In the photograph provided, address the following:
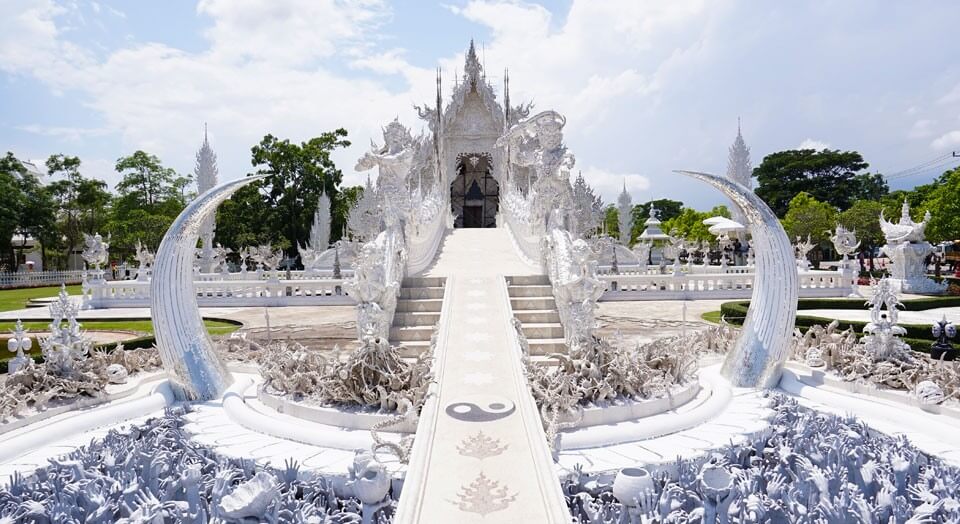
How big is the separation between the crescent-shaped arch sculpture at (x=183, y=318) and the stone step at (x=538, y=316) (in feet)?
13.4

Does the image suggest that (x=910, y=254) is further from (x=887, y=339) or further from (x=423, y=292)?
(x=423, y=292)

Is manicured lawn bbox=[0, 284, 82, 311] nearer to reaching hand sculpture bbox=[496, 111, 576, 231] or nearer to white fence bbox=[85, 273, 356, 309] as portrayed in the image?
white fence bbox=[85, 273, 356, 309]

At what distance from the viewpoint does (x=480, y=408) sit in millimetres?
5285

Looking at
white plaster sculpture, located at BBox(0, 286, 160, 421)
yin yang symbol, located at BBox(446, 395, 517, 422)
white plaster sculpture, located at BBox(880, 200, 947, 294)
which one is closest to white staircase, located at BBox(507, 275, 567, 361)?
yin yang symbol, located at BBox(446, 395, 517, 422)

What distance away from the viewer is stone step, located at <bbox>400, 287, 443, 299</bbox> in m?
9.55

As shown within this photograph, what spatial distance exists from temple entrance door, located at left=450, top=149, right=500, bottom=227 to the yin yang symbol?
88.3ft

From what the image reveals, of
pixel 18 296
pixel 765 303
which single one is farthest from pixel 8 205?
pixel 765 303

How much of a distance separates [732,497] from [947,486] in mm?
1620

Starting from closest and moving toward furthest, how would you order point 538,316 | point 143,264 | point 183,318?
point 183,318 < point 538,316 < point 143,264

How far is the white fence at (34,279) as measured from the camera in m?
30.8

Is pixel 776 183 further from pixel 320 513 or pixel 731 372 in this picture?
pixel 320 513

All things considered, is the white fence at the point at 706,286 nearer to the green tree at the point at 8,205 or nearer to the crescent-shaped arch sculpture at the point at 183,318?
the crescent-shaped arch sculpture at the point at 183,318

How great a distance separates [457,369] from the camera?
20.1 feet

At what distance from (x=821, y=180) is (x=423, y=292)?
177 feet
